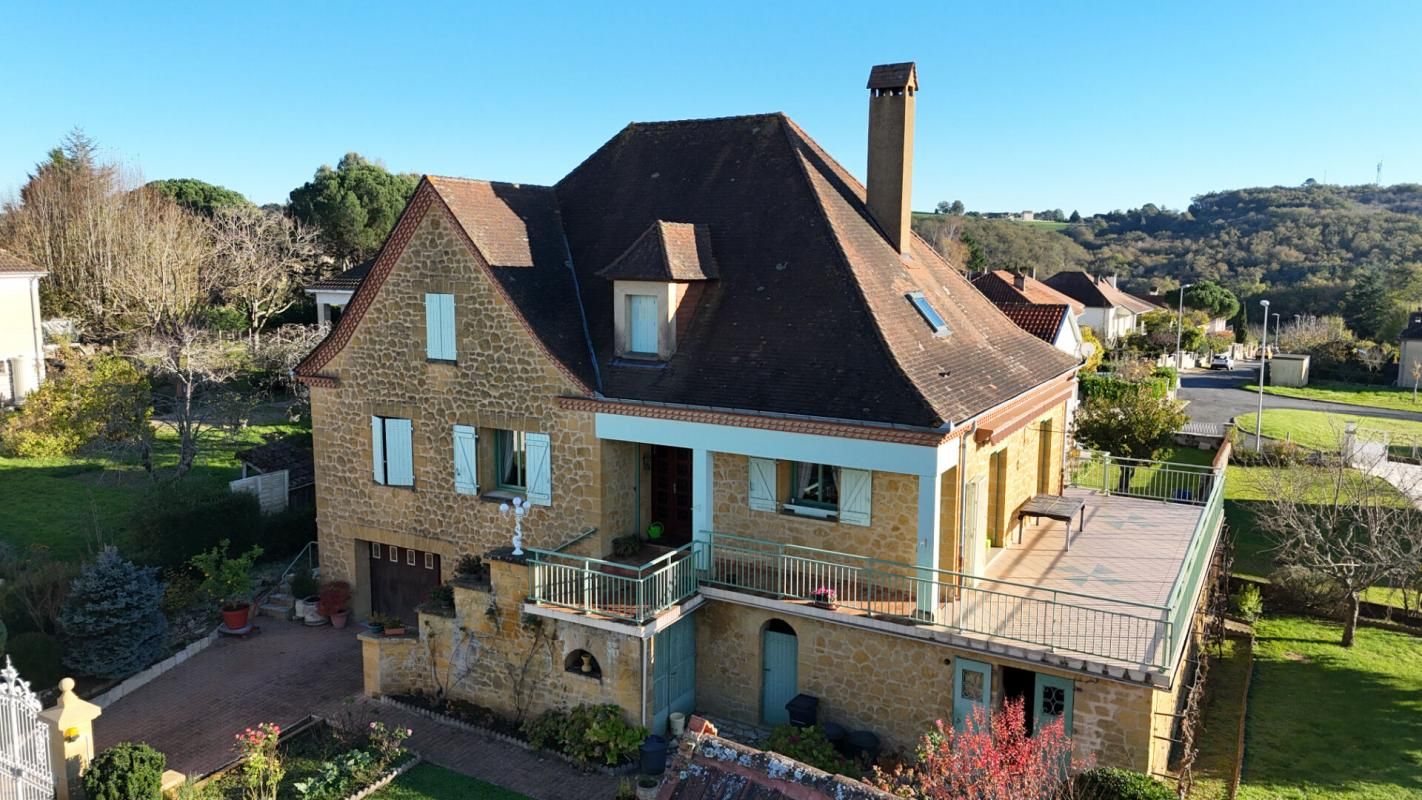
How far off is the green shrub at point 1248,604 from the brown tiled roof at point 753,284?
656 cm

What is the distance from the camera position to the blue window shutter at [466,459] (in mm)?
18719

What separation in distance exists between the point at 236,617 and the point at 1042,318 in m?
26.4

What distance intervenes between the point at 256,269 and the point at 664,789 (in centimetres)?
4532

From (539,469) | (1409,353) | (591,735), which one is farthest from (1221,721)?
(1409,353)

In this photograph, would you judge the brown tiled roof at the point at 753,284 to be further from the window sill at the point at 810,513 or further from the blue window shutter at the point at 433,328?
the window sill at the point at 810,513

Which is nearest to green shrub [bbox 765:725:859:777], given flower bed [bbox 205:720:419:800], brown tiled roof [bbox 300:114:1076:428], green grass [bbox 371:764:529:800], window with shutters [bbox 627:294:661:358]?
green grass [bbox 371:764:529:800]

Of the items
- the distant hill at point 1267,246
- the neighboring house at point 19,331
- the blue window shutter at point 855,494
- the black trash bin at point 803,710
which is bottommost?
the black trash bin at point 803,710

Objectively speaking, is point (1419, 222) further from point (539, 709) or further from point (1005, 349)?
point (539, 709)

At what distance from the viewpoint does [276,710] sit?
16859mm

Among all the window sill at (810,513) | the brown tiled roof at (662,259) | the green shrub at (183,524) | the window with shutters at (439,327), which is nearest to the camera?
the window sill at (810,513)

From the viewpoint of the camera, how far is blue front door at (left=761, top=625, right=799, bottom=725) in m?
16.3

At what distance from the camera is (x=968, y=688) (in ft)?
48.3

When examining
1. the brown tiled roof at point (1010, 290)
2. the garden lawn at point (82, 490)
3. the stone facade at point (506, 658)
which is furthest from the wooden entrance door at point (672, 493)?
the brown tiled roof at point (1010, 290)

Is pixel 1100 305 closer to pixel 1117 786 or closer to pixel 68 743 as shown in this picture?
pixel 1117 786
